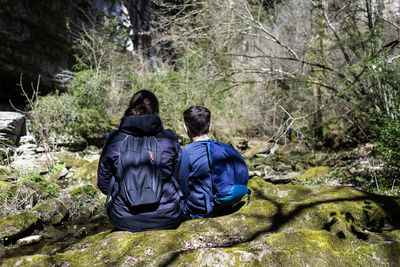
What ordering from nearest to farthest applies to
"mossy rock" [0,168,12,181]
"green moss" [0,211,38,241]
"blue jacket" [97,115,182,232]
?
"blue jacket" [97,115,182,232] → "green moss" [0,211,38,241] → "mossy rock" [0,168,12,181]

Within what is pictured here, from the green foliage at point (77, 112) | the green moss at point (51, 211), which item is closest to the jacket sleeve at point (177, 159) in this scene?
the green moss at point (51, 211)

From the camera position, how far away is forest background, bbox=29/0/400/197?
5.85 meters

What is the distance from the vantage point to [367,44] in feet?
21.5

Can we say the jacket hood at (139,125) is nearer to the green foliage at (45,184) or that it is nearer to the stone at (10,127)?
the green foliage at (45,184)

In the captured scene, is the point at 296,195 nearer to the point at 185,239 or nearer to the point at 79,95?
the point at 185,239

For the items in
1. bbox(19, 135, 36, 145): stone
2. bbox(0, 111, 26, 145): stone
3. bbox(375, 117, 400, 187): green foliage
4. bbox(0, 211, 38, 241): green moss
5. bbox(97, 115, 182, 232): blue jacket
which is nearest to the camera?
bbox(97, 115, 182, 232): blue jacket

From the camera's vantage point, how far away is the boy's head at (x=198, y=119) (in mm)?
2645

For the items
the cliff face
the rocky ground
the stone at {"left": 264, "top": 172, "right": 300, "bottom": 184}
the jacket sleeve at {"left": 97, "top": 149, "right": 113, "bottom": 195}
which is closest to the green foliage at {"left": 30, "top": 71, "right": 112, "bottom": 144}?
the cliff face

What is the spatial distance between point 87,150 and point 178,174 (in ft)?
23.3

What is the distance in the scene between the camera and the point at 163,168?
2.35 metres

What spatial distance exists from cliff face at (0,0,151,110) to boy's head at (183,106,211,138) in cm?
792

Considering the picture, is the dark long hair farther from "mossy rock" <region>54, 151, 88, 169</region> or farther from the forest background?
"mossy rock" <region>54, 151, 88, 169</region>

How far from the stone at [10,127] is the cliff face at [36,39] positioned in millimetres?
2210

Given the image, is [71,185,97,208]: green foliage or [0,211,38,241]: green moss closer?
[0,211,38,241]: green moss
